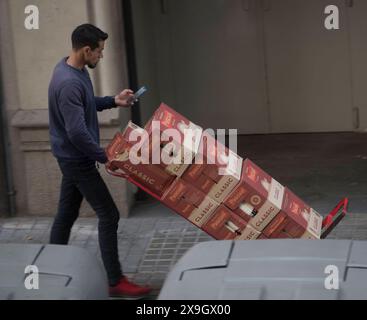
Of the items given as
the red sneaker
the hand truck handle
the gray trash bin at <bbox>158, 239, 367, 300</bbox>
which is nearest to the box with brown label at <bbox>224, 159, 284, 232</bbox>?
the hand truck handle

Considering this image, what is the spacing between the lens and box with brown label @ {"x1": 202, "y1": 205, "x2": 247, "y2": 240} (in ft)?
19.6

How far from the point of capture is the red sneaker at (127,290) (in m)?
6.53

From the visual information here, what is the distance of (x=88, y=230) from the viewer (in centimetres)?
816

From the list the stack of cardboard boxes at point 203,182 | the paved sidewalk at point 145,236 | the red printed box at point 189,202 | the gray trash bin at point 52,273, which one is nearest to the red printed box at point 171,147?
the stack of cardboard boxes at point 203,182

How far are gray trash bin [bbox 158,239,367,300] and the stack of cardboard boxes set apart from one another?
195cm

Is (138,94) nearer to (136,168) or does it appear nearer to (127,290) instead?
(136,168)

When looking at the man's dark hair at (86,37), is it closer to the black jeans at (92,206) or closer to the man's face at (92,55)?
the man's face at (92,55)

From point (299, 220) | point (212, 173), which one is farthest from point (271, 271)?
point (299, 220)

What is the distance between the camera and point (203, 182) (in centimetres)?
590

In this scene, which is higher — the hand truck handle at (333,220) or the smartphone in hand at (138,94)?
the smartphone in hand at (138,94)

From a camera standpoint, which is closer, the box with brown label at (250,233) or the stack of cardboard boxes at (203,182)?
the stack of cardboard boxes at (203,182)

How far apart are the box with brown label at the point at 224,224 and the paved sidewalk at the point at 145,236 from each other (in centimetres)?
106
